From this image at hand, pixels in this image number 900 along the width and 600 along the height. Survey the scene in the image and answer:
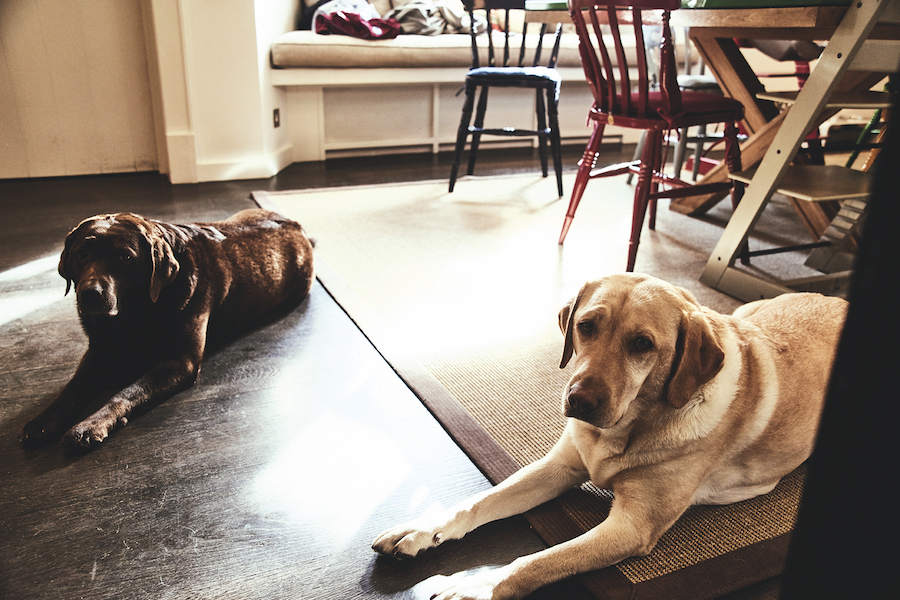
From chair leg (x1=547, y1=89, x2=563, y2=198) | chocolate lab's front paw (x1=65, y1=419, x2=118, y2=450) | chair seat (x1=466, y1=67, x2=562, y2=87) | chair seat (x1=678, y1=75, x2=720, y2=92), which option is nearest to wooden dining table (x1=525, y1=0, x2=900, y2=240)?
chair seat (x1=466, y1=67, x2=562, y2=87)

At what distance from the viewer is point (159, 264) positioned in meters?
1.61

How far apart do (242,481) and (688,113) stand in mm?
1939

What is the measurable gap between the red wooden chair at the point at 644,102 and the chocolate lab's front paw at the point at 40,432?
1852 mm

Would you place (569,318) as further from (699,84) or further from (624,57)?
(699,84)

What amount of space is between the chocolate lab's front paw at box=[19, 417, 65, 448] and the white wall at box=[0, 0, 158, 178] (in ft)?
9.38

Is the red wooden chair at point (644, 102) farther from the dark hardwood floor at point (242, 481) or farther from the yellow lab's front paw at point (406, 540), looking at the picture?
the yellow lab's front paw at point (406, 540)

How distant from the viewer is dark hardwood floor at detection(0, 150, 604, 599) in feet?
3.54

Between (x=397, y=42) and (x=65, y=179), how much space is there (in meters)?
2.12

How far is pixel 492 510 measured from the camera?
46.5 inches

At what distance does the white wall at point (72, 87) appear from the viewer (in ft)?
11.4

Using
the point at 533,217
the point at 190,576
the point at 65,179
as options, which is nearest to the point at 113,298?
the point at 190,576

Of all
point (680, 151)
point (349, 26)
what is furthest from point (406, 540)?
point (349, 26)

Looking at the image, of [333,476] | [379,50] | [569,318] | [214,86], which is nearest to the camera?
[569,318]

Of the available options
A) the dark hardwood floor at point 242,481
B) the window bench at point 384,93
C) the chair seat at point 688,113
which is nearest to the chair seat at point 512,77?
the chair seat at point 688,113
